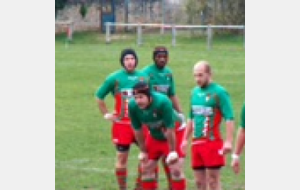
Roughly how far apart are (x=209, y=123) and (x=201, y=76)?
0.60 m

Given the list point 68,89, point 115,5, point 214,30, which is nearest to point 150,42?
point 214,30

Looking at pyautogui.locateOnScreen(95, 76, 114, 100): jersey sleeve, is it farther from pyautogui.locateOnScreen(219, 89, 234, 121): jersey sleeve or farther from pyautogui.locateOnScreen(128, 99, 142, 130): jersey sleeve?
pyautogui.locateOnScreen(219, 89, 234, 121): jersey sleeve

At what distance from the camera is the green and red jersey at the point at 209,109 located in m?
11.3

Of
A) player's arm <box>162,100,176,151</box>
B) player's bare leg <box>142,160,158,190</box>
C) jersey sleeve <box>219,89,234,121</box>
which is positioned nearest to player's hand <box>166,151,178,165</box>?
player's arm <box>162,100,176,151</box>

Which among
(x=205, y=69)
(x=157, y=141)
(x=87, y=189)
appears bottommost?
(x=87, y=189)

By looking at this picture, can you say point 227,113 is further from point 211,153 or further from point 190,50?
point 190,50

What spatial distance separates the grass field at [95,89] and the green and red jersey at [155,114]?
6.38 ft

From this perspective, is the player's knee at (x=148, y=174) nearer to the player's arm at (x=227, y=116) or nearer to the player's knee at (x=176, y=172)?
the player's knee at (x=176, y=172)

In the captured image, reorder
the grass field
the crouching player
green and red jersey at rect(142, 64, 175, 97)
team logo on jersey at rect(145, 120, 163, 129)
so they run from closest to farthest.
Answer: the crouching player, team logo on jersey at rect(145, 120, 163, 129), green and red jersey at rect(142, 64, 175, 97), the grass field

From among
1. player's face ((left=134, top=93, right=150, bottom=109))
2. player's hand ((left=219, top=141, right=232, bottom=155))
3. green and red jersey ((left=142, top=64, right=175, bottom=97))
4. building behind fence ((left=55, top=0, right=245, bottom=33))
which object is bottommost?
player's hand ((left=219, top=141, right=232, bottom=155))

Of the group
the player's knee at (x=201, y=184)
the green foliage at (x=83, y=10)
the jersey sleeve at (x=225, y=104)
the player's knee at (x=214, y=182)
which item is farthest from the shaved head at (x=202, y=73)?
the green foliage at (x=83, y=10)

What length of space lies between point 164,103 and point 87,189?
2519mm

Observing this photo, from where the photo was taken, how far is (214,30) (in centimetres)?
4616

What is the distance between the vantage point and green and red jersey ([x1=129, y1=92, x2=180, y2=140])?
36.2 feet
